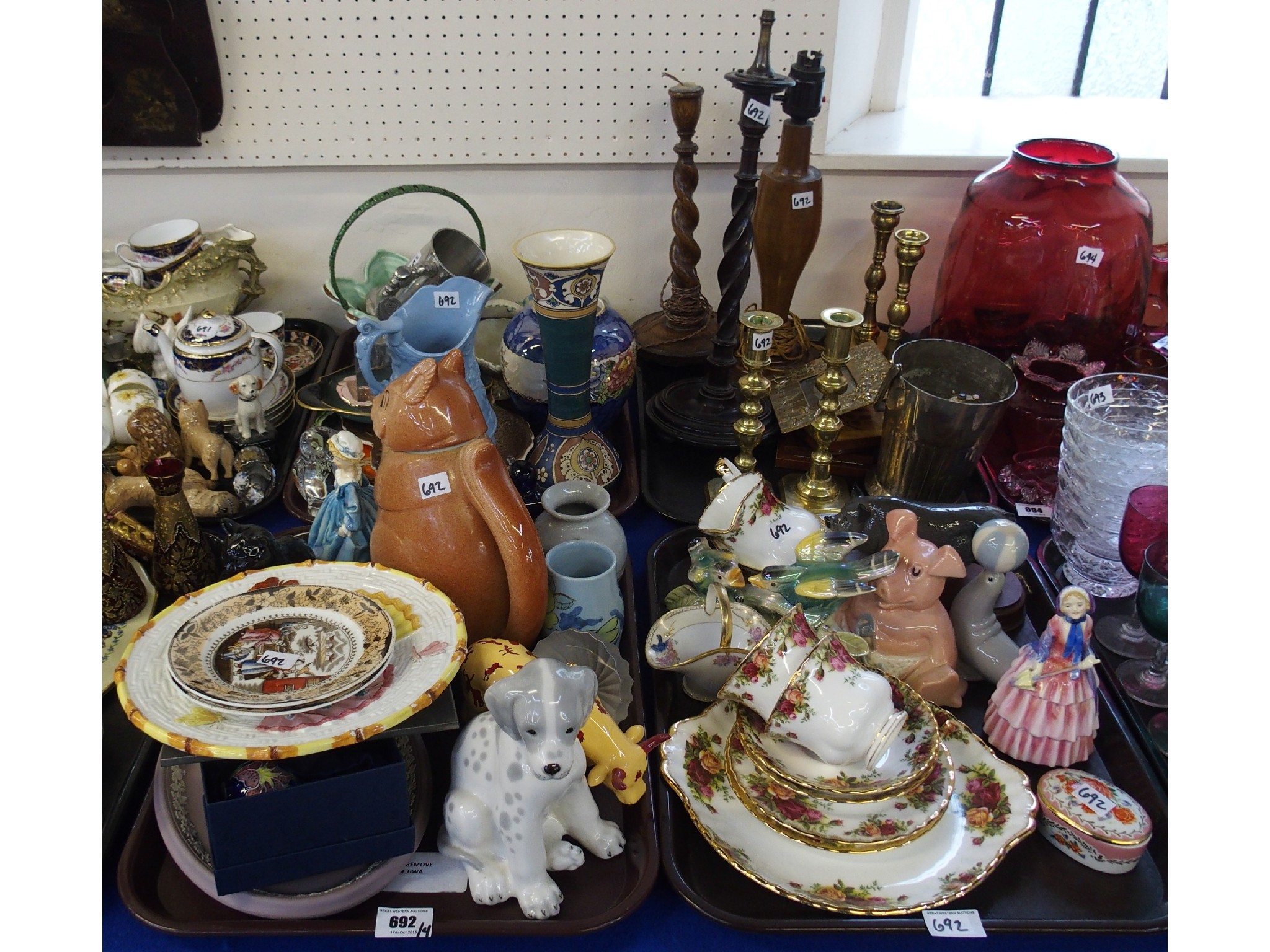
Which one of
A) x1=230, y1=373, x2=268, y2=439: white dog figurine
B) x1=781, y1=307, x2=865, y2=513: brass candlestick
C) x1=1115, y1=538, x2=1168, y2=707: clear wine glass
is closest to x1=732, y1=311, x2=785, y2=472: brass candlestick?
x1=781, y1=307, x2=865, y2=513: brass candlestick

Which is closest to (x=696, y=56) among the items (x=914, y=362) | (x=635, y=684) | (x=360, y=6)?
(x=360, y=6)

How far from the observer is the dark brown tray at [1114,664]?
1.08 m

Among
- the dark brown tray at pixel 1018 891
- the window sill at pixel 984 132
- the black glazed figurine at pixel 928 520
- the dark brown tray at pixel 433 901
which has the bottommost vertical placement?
the dark brown tray at pixel 433 901

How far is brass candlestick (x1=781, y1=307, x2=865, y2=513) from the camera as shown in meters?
1.31

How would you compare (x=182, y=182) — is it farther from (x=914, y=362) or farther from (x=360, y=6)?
(x=914, y=362)

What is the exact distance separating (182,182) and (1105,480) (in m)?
1.74

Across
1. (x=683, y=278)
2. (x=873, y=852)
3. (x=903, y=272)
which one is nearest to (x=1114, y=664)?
(x=873, y=852)

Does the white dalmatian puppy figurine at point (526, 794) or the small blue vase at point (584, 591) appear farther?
the small blue vase at point (584, 591)

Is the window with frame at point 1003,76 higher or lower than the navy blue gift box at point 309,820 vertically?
higher

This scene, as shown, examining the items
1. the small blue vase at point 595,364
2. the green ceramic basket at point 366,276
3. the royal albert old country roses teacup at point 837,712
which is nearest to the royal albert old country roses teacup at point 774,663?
the royal albert old country roses teacup at point 837,712

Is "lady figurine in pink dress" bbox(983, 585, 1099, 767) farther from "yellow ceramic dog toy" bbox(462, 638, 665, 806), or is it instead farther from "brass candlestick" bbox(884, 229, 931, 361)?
"brass candlestick" bbox(884, 229, 931, 361)

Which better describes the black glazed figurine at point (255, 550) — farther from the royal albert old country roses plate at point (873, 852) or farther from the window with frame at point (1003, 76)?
the window with frame at point (1003, 76)

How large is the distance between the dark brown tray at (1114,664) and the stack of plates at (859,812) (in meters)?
0.20

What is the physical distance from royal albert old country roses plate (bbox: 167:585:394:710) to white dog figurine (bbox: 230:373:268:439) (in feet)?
2.10
